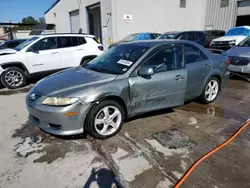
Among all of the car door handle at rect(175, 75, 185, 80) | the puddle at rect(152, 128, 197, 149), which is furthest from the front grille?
the puddle at rect(152, 128, 197, 149)

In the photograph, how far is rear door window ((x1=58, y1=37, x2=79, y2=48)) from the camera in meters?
7.48

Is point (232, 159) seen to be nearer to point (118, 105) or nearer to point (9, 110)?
point (118, 105)

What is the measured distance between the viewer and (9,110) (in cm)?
502

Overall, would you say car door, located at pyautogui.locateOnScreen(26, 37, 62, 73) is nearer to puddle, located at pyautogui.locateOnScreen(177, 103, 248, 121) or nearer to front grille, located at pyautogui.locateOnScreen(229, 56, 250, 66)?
puddle, located at pyautogui.locateOnScreen(177, 103, 248, 121)

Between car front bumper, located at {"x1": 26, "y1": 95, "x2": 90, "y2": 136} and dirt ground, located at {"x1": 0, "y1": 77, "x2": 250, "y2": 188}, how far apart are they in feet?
0.98

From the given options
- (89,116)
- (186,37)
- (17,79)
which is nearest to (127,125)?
(89,116)

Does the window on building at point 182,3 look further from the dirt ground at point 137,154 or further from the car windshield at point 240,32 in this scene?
the dirt ground at point 137,154

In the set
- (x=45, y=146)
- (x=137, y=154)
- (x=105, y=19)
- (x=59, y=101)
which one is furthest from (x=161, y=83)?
(x=105, y=19)

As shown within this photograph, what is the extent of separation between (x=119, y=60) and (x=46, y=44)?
4337 mm

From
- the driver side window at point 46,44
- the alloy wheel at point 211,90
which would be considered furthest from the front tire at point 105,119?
the driver side window at point 46,44

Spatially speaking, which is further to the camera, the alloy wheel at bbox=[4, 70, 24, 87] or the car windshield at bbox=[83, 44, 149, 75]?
the alloy wheel at bbox=[4, 70, 24, 87]

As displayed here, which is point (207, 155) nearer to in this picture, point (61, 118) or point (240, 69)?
point (61, 118)

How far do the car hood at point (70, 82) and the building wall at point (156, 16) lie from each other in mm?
12545

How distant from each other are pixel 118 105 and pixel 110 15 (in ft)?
44.3
